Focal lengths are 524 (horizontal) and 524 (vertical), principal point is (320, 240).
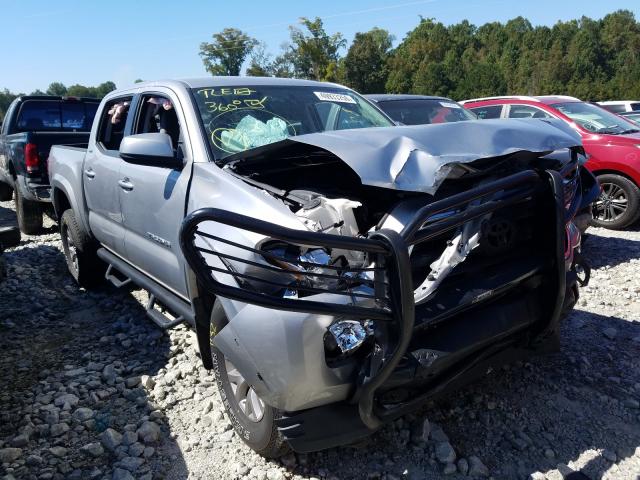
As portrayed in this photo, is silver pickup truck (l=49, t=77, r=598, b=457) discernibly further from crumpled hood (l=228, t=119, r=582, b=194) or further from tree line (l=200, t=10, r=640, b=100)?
tree line (l=200, t=10, r=640, b=100)

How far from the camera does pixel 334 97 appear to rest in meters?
3.93

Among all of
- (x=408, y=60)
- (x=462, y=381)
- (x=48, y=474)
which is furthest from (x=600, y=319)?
(x=408, y=60)

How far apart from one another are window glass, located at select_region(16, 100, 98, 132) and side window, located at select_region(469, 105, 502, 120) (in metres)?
6.65

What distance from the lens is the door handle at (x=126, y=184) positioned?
3.63 meters

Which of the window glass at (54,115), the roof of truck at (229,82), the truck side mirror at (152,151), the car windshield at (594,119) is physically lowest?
the window glass at (54,115)

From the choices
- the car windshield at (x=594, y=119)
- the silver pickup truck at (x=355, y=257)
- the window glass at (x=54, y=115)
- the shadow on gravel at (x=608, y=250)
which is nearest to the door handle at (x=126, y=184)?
the silver pickup truck at (x=355, y=257)

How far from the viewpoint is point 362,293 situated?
6.48 ft

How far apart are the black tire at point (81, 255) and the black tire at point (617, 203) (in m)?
5.67

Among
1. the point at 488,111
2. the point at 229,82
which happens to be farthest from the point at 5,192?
the point at 488,111

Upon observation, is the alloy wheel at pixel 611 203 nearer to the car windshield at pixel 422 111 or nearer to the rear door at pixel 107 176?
the car windshield at pixel 422 111

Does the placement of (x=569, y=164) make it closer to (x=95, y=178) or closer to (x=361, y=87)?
(x=95, y=178)

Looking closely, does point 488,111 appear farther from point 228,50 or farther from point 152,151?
point 228,50

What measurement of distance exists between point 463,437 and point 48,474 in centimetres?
205

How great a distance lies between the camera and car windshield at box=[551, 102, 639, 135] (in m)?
6.92
